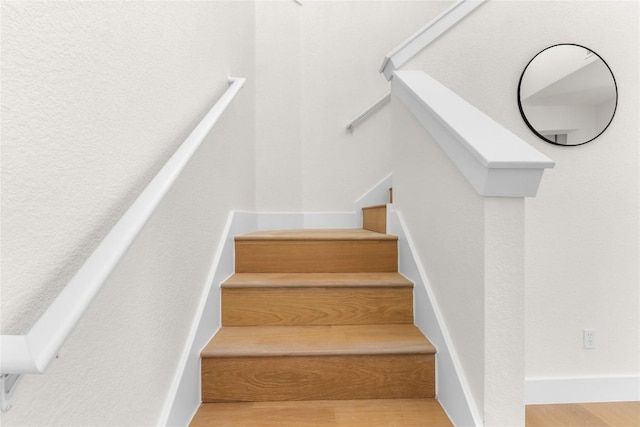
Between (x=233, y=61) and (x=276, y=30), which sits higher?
(x=276, y=30)

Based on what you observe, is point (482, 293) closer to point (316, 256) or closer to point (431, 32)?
point (316, 256)

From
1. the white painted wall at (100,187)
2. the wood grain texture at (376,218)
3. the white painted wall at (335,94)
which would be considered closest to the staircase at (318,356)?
the white painted wall at (100,187)

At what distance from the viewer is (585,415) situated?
171 centimetres

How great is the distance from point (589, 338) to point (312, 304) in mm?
1493

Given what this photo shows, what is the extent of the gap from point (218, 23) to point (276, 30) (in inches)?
50.4

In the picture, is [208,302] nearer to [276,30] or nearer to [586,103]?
[586,103]

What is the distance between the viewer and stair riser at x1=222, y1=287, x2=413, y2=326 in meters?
1.53

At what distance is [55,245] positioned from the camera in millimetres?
619

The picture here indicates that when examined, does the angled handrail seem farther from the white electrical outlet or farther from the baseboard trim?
the white electrical outlet

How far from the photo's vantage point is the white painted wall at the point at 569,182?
180 centimetres

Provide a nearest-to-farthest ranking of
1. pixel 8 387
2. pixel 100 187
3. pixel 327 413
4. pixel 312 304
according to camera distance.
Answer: pixel 8 387 → pixel 100 187 → pixel 327 413 → pixel 312 304

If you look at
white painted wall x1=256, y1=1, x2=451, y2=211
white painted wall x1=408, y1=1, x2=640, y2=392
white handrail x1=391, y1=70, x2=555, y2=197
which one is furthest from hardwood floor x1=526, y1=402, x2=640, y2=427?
white painted wall x1=256, y1=1, x2=451, y2=211

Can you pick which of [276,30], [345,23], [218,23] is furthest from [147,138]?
[345,23]

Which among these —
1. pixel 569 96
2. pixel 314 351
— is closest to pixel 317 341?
pixel 314 351
